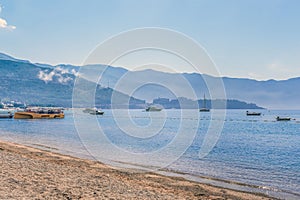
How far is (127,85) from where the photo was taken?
2519 centimetres

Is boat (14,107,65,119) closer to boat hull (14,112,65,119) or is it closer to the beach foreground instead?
boat hull (14,112,65,119)

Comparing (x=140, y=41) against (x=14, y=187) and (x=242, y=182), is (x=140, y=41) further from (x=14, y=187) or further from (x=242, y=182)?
(x=14, y=187)

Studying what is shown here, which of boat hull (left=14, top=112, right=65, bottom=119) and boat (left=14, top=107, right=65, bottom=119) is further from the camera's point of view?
boat (left=14, top=107, right=65, bottom=119)

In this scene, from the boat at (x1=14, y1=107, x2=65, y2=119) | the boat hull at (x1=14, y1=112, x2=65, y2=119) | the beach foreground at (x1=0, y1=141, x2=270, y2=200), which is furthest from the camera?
the boat at (x1=14, y1=107, x2=65, y2=119)

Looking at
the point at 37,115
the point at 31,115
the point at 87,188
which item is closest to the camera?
the point at 87,188

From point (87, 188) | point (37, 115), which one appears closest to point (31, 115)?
point (37, 115)

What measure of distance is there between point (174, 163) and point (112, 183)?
1167 cm

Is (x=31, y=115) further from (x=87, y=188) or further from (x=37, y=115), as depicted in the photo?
(x=87, y=188)

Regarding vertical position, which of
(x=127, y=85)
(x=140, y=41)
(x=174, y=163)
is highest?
(x=140, y=41)

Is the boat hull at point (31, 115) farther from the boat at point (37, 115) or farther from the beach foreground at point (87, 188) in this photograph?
the beach foreground at point (87, 188)

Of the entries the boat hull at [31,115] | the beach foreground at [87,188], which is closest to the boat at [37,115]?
the boat hull at [31,115]

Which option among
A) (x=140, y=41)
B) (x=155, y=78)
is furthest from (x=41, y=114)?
(x=140, y=41)

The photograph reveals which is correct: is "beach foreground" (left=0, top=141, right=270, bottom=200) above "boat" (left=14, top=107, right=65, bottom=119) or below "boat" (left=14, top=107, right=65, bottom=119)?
below

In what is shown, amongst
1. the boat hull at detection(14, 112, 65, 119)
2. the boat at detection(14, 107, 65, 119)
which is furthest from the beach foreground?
the boat at detection(14, 107, 65, 119)
